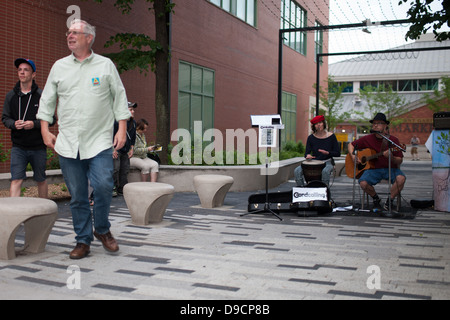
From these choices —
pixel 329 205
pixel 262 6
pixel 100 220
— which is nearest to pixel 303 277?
pixel 100 220

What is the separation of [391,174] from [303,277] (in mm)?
4953

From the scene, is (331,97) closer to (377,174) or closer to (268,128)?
(377,174)

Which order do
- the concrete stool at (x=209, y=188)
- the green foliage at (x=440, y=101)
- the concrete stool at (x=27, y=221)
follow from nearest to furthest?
the concrete stool at (x=27, y=221)
the concrete stool at (x=209, y=188)
the green foliage at (x=440, y=101)

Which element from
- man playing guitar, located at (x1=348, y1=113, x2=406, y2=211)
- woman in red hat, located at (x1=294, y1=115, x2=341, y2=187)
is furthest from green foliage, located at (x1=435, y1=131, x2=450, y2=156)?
woman in red hat, located at (x1=294, y1=115, x2=341, y2=187)

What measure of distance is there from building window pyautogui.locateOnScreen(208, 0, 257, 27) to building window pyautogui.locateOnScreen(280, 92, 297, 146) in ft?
22.3

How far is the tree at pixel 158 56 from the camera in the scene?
12102 mm

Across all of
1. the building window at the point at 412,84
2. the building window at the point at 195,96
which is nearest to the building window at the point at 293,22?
the building window at the point at 195,96

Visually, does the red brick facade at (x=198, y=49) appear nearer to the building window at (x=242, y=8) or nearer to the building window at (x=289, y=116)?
the building window at (x=242, y=8)

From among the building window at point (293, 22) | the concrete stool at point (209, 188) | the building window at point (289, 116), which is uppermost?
the building window at point (293, 22)

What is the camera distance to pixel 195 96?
65.1ft

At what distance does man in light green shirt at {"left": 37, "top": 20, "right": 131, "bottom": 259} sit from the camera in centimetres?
508

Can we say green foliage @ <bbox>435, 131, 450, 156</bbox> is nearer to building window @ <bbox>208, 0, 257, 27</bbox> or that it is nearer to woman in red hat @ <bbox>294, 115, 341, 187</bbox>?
woman in red hat @ <bbox>294, 115, 341, 187</bbox>

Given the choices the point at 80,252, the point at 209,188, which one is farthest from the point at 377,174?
the point at 80,252

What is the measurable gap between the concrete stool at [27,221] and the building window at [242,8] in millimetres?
17119
